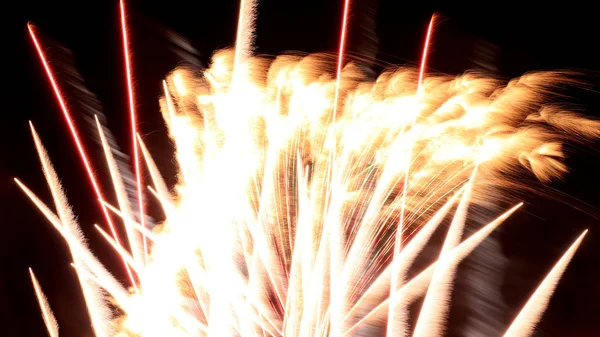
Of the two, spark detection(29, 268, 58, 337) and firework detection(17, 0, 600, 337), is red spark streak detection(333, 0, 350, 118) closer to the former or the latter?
firework detection(17, 0, 600, 337)

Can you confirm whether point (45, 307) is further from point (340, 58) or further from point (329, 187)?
point (340, 58)

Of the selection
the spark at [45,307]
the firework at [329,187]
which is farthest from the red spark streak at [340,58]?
the spark at [45,307]

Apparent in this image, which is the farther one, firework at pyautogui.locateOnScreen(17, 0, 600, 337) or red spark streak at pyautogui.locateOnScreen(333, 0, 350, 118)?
red spark streak at pyautogui.locateOnScreen(333, 0, 350, 118)

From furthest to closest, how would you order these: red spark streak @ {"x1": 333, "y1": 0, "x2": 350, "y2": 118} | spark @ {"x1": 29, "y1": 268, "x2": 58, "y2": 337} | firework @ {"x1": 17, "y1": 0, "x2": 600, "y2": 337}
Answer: spark @ {"x1": 29, "y1": 268, "x2": 58, "y2": 337} < red spark streak @ {"x1": 333, "y1": 0, "x2": 350, "y2": 118} < firework @ {"x1": 17, "y1": 0, "x2": 600, "y2": 337}

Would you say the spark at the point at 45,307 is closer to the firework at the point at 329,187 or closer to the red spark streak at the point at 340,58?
the firework at the point at 329,187

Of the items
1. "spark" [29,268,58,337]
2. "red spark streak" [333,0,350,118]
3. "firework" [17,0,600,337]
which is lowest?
"spark" [29,268,58,337]

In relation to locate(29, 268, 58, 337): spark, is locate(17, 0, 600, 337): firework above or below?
above

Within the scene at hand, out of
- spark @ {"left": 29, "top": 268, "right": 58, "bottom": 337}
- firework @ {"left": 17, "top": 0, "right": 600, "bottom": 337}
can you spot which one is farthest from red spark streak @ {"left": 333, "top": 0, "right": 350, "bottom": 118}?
spark @ {"left": 29, "top": 268, "right": 58, "bottom": 337}

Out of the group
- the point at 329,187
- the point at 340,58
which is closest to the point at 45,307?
the point at 329,187

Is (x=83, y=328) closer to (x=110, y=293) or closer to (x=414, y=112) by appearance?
(x=110, y=293)
